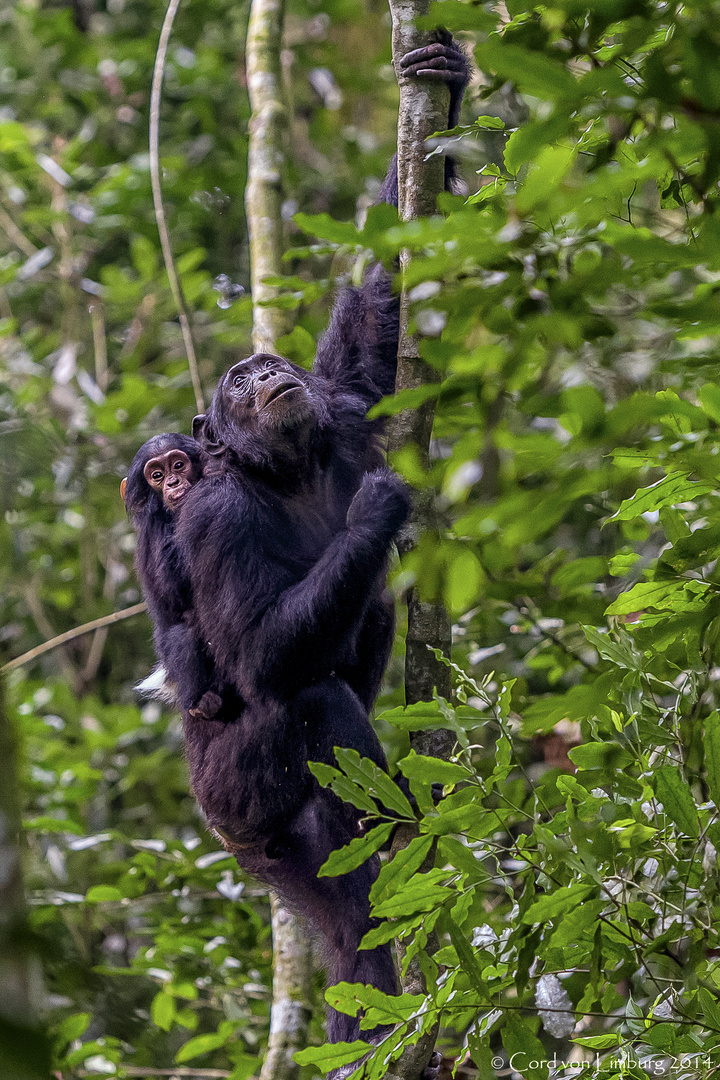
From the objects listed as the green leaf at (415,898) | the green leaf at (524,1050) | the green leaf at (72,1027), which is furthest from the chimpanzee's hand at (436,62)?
the green leaf at (72,1027)

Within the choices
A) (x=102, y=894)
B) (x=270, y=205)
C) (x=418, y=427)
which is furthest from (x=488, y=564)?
(x=270, y=205)

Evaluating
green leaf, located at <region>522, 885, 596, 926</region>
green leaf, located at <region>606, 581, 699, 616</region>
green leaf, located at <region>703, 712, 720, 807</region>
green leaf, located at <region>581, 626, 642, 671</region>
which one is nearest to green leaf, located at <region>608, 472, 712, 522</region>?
green leaf, located at <region>606, 581, 699, 616</region>

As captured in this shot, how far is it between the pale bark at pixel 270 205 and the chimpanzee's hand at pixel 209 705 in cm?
83

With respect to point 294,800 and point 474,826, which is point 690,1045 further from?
point 294,800

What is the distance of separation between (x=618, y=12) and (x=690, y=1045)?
1847 mm

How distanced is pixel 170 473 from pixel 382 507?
130 cm

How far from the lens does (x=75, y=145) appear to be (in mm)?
7535

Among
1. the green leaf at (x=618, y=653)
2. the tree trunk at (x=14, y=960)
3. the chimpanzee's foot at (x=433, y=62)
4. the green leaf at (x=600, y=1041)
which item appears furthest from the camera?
the chimpanzee's foot at (x=433, y=62)

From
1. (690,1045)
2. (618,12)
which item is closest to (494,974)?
(690,1045)

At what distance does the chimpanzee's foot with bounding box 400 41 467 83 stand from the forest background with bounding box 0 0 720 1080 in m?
0.40

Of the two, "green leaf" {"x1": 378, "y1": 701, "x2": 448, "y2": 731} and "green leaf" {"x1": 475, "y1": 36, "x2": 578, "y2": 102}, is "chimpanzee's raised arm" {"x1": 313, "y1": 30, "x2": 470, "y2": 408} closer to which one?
"green leaf" {"x1": 378, "y1": 701, "x2": 448, "y2": 731}

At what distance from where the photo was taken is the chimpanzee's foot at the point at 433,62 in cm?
340

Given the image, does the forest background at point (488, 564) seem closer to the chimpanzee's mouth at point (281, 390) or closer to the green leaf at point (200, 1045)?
the green leaf at point (200, 1045)

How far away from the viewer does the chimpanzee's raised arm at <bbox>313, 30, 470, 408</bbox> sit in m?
4.30
